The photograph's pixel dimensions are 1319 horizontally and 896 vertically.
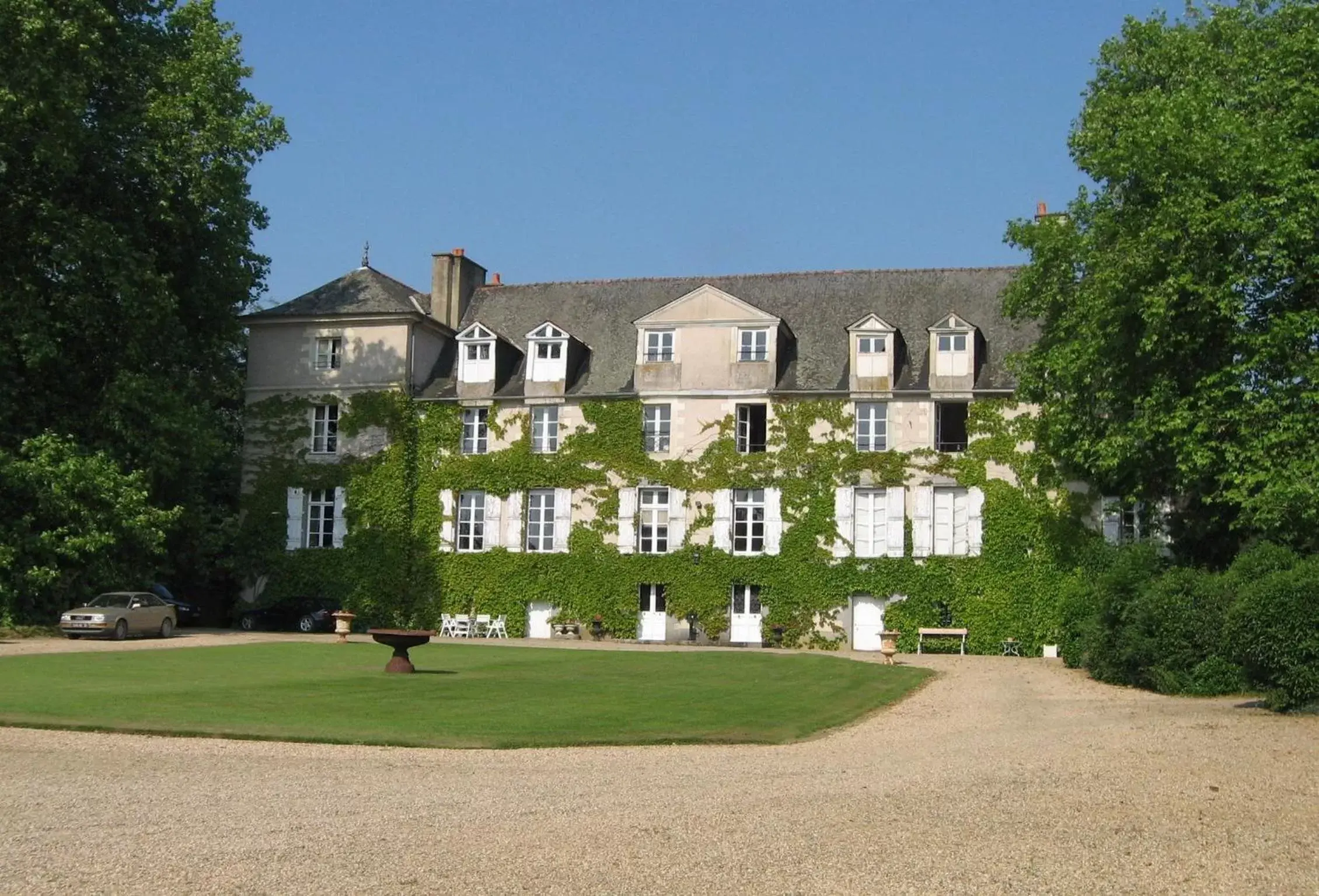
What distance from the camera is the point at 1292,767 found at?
1337 centimetres

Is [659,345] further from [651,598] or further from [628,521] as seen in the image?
[651,598]

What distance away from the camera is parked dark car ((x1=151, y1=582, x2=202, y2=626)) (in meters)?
39.2

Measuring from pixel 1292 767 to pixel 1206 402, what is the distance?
509 inches

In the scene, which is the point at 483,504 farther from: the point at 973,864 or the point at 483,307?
the point at 973,864

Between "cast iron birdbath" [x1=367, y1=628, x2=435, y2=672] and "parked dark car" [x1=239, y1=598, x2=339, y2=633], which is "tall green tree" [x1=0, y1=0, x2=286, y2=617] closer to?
"parked dark car" [x1=239, y1=598, x2=339, y2=633]

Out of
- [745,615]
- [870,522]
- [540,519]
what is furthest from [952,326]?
[540,519]

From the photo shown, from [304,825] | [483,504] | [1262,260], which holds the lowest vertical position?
[304,825]

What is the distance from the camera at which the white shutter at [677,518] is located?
126ft

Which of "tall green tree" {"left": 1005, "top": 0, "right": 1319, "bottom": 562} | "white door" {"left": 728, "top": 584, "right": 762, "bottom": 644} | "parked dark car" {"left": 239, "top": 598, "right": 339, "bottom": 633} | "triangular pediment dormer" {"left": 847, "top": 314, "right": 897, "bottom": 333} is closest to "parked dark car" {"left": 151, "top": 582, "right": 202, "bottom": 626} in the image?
"parked dark car" {"left": 239, "top": 598, "right": 339, "bottom": 633}

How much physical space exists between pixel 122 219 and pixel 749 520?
18.1m

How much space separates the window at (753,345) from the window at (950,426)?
16.5ft

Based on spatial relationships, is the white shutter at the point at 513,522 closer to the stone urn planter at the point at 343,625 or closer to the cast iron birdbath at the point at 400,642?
the stone urn planter at the point at 343,625

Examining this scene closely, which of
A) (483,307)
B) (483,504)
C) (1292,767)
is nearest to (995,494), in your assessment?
(483,504)

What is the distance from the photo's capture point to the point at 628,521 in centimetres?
3850
